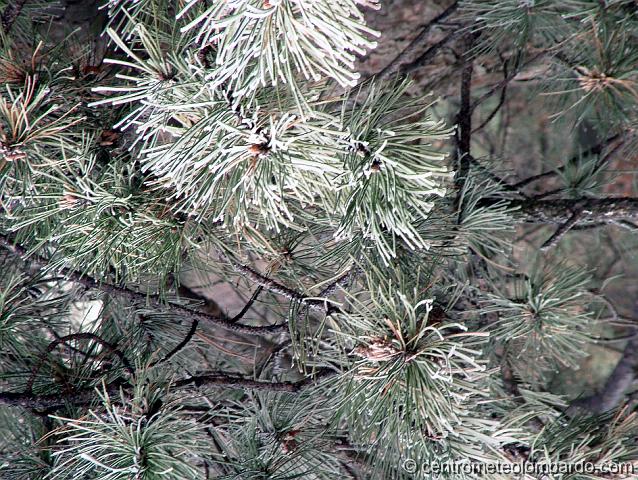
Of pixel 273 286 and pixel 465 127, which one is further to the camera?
pixel 465 127

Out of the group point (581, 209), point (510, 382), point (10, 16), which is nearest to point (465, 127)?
point (581, 209)

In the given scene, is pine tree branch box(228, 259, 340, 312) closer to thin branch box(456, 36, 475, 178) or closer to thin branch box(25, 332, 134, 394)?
thin branch box(25, 332, 134, 394)

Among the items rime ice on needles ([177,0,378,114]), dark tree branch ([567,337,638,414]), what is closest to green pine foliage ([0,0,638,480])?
rime ice on needles ([177,0,378,114])

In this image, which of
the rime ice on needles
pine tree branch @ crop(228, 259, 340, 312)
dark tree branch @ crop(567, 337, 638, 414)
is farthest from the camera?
dark tree branch @ crop(567, 337, 638, 414)

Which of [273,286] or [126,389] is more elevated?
[273,286]

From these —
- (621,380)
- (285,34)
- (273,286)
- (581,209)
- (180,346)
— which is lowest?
(621,380)

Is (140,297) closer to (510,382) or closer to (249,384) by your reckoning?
(249,384)

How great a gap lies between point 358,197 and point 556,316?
17.8 inches

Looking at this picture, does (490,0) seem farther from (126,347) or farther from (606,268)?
(606,268)

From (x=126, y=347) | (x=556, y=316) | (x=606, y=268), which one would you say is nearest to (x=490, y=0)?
(x=556, y=316)

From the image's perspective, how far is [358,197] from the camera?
55cm

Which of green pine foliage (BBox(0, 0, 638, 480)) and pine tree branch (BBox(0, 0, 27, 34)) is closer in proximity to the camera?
green pine foliage (BBox(0, 0, 638, 480))

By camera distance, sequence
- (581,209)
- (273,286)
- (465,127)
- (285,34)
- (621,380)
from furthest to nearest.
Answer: (621,380) < (465,127) < (581,209) < (273,286) < (285,34)

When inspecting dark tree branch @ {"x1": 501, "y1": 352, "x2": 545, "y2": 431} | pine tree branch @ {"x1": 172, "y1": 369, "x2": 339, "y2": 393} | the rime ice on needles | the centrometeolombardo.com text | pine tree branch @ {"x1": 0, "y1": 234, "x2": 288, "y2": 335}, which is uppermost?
the rime ice on needles
